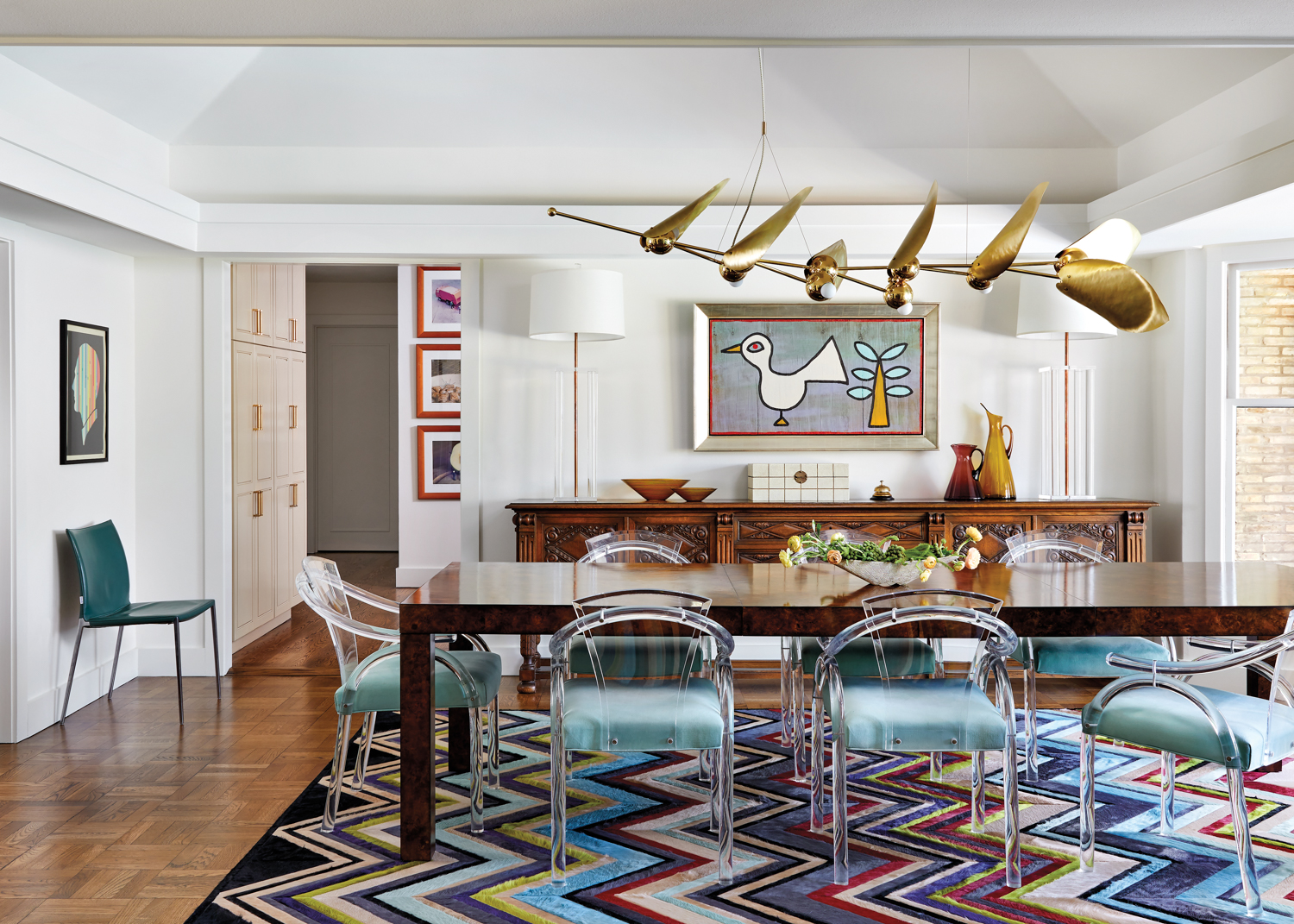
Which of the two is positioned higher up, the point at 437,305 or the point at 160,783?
the point at 437,305

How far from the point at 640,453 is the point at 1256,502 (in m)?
3.12

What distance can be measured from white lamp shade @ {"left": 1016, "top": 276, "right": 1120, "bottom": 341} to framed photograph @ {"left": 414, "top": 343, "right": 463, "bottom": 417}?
4741mm

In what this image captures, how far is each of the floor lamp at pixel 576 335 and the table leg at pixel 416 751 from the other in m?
2.29

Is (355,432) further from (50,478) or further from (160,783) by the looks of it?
(160,783)

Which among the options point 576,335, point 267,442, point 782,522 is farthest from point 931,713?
point 267,442

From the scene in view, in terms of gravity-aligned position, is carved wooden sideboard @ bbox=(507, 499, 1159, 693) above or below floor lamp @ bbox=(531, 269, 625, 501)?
below

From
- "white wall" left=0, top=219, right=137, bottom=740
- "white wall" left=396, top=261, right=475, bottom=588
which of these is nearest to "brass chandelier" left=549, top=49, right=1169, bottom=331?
"white wall" left=0, top=219, right=137, bottom=740

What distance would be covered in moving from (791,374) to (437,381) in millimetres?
3941

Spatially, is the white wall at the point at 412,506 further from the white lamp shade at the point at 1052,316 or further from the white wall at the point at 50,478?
the white lamp shade at the point at 1052,316

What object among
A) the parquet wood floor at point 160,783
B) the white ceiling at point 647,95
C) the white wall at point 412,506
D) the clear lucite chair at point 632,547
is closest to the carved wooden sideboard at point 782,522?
the clear lucite chair at point 632,547

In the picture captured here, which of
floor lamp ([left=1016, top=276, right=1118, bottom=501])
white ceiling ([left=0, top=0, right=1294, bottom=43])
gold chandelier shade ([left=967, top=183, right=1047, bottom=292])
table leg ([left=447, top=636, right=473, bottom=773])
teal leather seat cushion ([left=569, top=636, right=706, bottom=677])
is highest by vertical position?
white ceiling ([left=0, top=0, right=1294, bottom=43])

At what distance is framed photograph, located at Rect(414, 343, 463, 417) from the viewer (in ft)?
27.1

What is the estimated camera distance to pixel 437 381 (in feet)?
27.2

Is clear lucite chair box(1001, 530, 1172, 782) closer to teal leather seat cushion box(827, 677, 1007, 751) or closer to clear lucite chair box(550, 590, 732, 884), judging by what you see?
teal leather seat cushion box(827, 677, 1007, 751)
